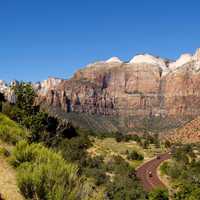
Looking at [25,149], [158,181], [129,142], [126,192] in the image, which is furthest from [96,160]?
[25,149]

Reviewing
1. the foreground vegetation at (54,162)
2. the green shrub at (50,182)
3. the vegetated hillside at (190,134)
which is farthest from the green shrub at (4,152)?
the vegetated hillside at (190,134)

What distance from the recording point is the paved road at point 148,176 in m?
58.5

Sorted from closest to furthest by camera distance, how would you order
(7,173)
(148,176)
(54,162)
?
(54,162) < (7,173) < (148,176)

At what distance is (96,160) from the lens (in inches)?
2603

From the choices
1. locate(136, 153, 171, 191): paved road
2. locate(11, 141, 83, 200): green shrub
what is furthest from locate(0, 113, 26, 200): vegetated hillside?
locate(136, 153, 171, 191): paved road

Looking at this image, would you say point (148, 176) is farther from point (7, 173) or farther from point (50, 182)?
point (50, 182)

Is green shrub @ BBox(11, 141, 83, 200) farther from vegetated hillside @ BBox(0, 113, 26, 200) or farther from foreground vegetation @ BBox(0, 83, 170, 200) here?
vegetated hillside @ BBox(0, 113, 26, 200)

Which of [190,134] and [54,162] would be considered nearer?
[54,162]

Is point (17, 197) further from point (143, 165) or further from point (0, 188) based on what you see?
point (143, 165)

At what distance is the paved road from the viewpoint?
5848 centimetres

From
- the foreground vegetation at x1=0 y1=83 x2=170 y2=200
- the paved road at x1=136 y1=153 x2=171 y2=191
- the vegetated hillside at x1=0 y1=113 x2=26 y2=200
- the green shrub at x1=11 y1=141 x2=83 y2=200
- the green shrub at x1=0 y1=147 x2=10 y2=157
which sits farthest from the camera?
the paved road at x1=136 y1=153 x2=171 y2=191

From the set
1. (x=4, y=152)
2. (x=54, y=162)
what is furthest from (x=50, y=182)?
(x=4, y=152)

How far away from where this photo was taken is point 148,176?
64625 mm

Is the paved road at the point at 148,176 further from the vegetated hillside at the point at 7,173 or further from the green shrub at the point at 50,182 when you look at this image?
the green shrub at the point at 50,182
